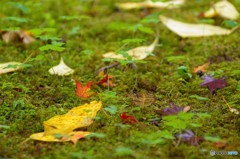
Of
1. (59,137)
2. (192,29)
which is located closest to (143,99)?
(59,137)

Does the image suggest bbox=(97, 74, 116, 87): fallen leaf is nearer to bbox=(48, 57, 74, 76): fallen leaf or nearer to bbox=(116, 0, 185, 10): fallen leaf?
bbox=(48, 57, 74, 76): fallen leaf

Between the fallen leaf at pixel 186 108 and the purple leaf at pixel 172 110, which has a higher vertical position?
the purple leaf at pixel 172 110

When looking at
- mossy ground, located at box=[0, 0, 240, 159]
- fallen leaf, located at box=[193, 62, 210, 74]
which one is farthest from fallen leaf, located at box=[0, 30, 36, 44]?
fallen leaf, located at box=[193, 62, 210, 74]

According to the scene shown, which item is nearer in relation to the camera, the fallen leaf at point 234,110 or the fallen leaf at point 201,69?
the fallen leaf at point 234,110

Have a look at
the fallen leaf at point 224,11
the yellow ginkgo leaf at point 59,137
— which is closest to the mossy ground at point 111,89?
the yellow ginkgo leaf at point 59,137

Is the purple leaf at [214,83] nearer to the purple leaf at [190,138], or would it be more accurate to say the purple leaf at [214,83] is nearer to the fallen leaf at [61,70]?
the purple leaf at [190,138]

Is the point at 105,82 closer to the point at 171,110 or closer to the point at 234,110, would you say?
the point at 171,110
